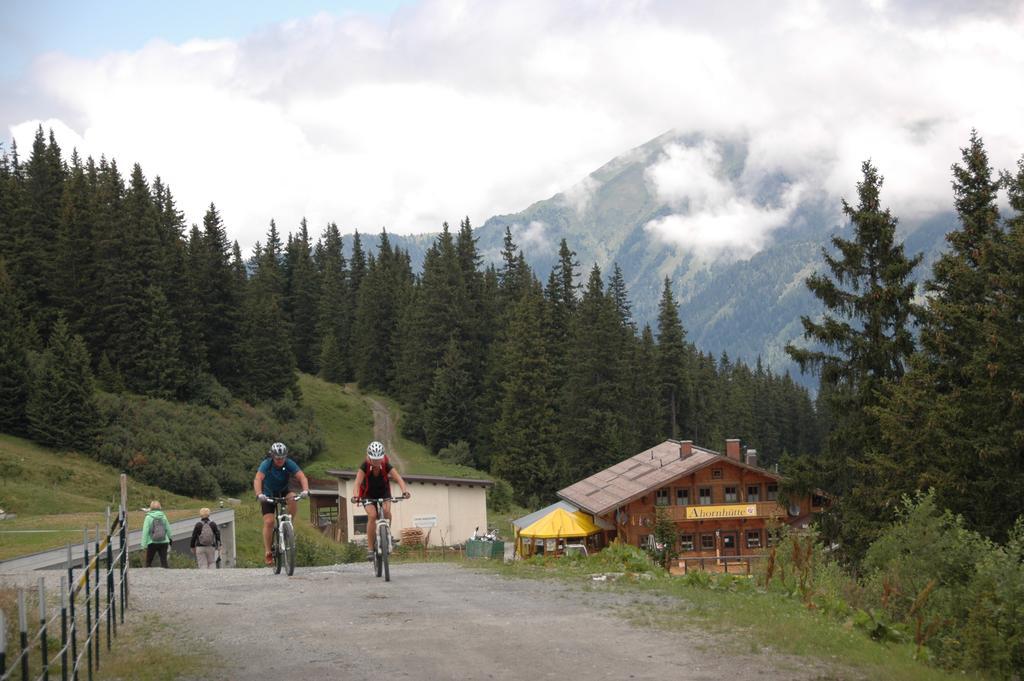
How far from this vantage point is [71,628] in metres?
8.80

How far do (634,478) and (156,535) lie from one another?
138 ft

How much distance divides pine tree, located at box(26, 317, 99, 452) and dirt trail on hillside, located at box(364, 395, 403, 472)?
2725cm

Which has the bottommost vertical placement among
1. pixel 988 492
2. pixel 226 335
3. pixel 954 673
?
pixel 954 673

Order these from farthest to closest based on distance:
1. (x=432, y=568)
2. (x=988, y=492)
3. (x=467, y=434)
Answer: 1. (x=467, y=434)
2. (x=988, y=492)
3. (x=432, y=568)

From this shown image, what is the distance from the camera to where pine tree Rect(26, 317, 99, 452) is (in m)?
60.1

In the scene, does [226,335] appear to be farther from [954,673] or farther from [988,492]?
[954,673]

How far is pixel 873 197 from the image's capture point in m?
35.3

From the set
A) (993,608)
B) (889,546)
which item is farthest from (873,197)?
(993,608)

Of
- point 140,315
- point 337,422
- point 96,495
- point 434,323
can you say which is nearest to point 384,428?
point 337,422

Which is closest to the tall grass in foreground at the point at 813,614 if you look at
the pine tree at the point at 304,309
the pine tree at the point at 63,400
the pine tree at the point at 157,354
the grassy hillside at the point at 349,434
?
the pine tree at the point at 63,400

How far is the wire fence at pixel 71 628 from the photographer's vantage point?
7.26 metres

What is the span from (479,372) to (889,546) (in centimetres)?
8251

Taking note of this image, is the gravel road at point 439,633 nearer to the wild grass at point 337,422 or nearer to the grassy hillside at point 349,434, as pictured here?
the grassy hillside at point 349,434

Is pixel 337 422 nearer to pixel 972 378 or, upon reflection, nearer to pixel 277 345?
pixel 277 345
